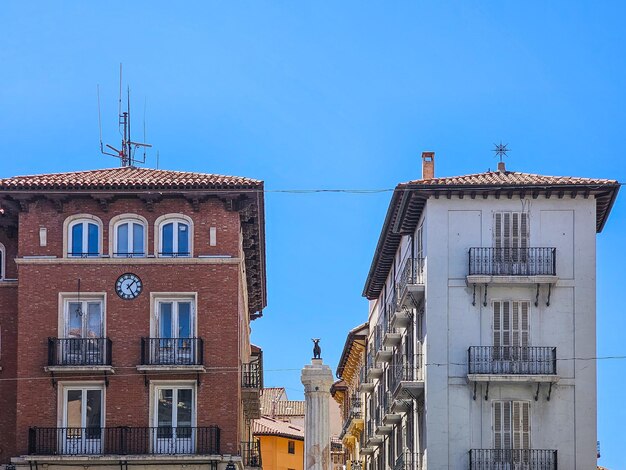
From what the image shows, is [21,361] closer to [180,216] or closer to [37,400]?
[37,400]

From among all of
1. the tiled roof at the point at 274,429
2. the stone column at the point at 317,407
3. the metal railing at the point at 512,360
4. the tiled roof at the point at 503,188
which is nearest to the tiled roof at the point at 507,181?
the tiled roof at the point at 503,188

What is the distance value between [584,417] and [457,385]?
487 cm

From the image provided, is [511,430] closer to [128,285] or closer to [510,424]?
[510,424]

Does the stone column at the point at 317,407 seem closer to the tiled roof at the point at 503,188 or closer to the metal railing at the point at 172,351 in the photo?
the tiled roof at the point at 503,188

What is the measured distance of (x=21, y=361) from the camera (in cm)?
5428

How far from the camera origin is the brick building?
176 feet

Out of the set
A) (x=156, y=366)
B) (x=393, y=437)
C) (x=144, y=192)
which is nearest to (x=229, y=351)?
(x=156, y=366)

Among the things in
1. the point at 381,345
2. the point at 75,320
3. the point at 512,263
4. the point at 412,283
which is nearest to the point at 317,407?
the point at 412,283

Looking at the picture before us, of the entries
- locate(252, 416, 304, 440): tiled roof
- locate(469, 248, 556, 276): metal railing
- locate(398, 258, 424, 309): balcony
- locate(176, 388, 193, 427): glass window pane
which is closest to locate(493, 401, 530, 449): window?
locate(469, 248, 556, 276): metal railing

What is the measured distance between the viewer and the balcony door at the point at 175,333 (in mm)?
54156

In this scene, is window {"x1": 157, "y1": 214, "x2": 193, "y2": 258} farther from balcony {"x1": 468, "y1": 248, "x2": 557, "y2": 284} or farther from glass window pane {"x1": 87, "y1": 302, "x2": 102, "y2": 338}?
balcony {"x1": 468, "y1": 248, "x2": 557, "y2": 284}

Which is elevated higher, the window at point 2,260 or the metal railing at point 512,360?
the window at point 2,260

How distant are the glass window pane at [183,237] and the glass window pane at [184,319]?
205 centimetres

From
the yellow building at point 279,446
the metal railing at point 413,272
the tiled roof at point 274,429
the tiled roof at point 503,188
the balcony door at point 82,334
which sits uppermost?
the tiled roof at point 503,188
